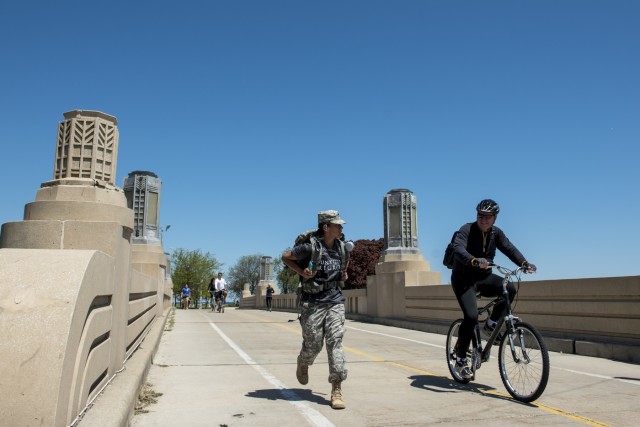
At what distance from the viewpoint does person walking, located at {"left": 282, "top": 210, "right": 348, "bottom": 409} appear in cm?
562

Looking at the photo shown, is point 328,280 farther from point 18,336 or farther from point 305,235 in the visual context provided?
point 18,336

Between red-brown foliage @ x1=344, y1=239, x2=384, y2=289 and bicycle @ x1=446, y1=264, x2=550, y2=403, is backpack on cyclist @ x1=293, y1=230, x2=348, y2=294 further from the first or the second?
Result: red-brown foliage @ x1=344, y1=239, x2=384, y2=289

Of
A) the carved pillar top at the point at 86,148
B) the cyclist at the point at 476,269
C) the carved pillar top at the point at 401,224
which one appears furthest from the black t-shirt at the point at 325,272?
the carved pillar top at the point at 401,224

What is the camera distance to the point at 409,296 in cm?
1770

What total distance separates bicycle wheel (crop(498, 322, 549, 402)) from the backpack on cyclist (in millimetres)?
1961

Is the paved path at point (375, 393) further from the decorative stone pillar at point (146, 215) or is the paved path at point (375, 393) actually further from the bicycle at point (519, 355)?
the decorative stone pillar at point (146, 215)

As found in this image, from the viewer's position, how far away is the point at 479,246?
6551mm

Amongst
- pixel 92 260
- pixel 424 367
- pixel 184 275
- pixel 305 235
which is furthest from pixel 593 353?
pixel 184 275

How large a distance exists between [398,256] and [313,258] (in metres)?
13.2

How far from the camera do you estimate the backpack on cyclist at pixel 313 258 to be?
18.7ft

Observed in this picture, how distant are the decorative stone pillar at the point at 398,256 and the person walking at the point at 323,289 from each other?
12.7m

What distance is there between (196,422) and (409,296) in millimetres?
13363

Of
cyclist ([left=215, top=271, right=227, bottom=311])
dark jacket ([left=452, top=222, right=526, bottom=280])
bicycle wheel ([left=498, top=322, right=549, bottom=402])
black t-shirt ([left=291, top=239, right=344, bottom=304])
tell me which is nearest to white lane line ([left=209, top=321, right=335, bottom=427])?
black t-shirt ([left=291, top=239, right=344, bottom=304])

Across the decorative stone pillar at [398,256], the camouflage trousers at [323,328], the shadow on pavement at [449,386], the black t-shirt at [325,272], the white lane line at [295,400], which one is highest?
the decorative stone pillar at [398,256]
